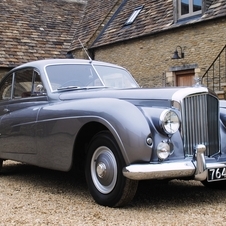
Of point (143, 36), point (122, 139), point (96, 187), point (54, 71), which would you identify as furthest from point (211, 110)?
point (143, 36)

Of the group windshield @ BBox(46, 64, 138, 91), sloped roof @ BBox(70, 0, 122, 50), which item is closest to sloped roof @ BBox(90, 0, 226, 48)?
sloped roof @ BBox(70, 0, 122, 50)

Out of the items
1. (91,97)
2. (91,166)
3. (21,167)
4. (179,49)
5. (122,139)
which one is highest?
(179,49)

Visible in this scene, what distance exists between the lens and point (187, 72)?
1341 cm

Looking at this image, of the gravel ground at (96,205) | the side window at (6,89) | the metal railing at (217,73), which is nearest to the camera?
the gravel ground at (96,205)

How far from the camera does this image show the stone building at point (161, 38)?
41.3ft

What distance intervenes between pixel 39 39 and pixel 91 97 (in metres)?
14.4

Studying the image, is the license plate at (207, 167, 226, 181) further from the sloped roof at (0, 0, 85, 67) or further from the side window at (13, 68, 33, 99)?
the sloped roof at (0, 0, 85, 67)

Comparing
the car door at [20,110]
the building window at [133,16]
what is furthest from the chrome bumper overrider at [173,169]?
the building window at [133,16]

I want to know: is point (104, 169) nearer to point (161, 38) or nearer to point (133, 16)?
point (161, 38)

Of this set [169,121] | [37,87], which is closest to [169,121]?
[169,121]

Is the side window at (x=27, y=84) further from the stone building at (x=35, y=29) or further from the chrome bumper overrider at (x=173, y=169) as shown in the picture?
the stone building at (x=35, y=29)

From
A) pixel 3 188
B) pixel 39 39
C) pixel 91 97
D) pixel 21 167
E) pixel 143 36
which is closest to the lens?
pixel 91 97

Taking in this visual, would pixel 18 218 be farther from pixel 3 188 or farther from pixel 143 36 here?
pixel 143 36

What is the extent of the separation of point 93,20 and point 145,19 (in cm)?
442
